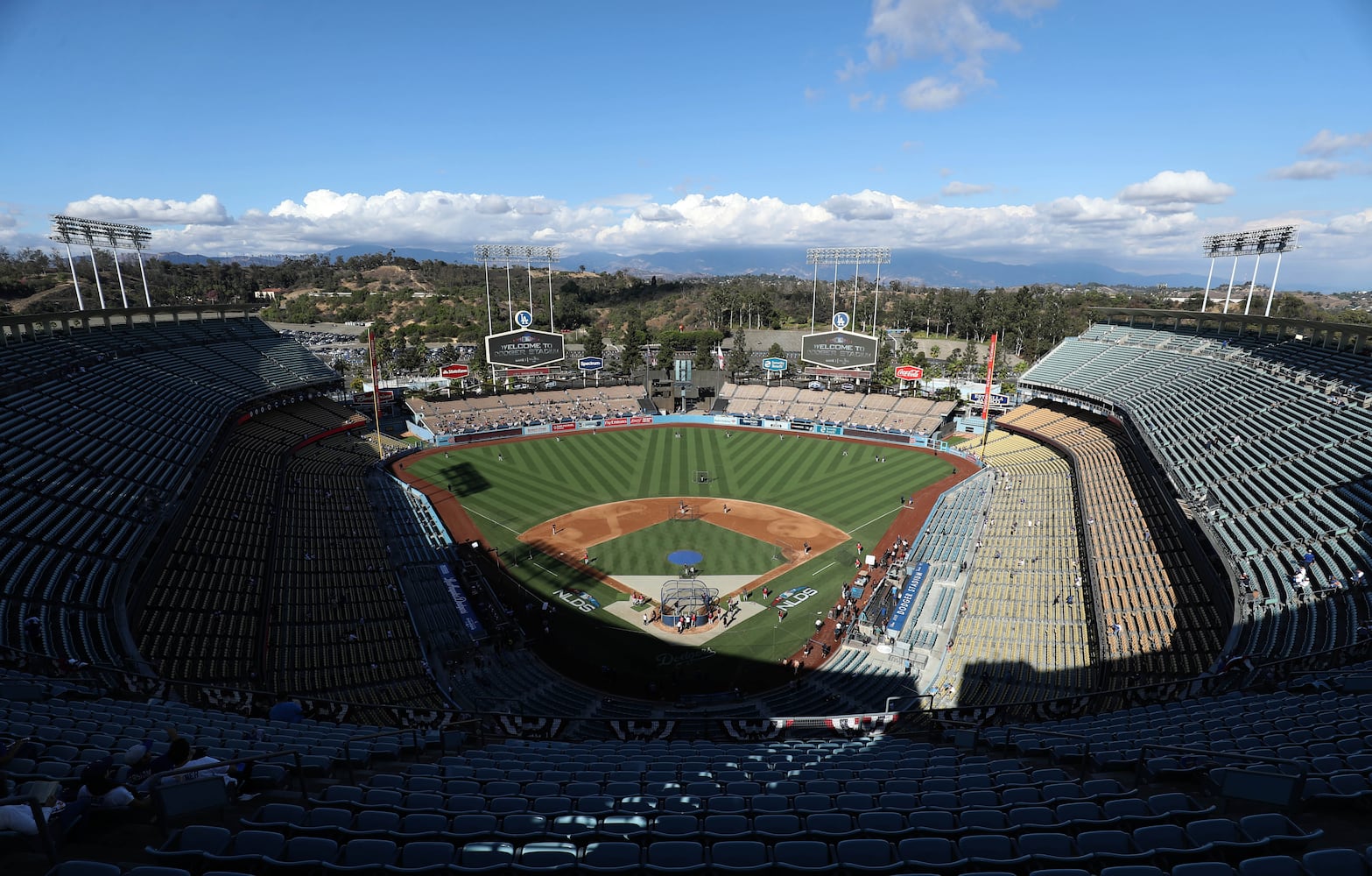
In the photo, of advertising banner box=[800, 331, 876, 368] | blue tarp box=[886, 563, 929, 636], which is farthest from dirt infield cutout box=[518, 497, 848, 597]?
advertising banner box=[800, 331, 876, 368]

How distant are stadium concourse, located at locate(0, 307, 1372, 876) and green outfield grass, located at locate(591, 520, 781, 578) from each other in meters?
8.57

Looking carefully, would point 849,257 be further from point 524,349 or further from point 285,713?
point 285,713

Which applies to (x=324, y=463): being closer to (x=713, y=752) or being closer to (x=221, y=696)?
(x=221, y=696)

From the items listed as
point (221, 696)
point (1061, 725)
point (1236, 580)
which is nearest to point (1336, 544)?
point (1236, 580)

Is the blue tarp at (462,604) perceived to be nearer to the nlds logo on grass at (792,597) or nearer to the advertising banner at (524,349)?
the nlds logo on grass at (792,597)

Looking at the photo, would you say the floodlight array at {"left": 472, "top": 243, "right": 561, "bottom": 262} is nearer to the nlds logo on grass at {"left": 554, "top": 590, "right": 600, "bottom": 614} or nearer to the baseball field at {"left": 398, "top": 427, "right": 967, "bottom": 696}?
the baseball field at {"left": 398, "top": 427, "right": 967, "bottom": 696}

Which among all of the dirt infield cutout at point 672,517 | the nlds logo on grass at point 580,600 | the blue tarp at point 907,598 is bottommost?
the nlds logo on grass at point 580,600

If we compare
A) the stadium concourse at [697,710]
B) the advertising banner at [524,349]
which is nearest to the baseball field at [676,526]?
the stadium concourse at [697,710]

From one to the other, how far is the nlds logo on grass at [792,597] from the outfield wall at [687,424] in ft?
96.4

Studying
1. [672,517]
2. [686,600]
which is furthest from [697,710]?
[672,517]

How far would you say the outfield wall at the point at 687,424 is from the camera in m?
61.2

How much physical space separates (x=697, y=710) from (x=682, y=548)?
15.7 meters

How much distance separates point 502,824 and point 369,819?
1.58 meters

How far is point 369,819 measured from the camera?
25.9ft
